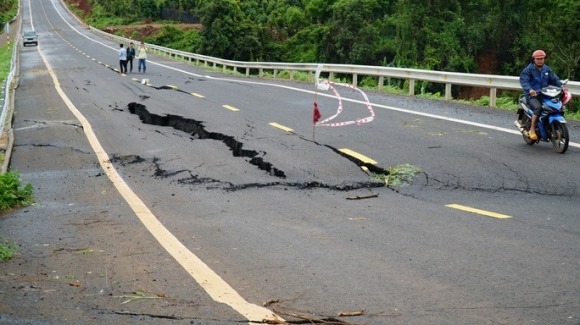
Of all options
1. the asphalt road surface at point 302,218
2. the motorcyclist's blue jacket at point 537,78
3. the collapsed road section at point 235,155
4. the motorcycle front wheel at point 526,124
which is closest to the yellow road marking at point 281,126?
the asphalt road surface at point 302,218

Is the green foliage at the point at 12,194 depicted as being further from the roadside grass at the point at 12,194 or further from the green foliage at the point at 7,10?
the green foliage at the point at 7,10

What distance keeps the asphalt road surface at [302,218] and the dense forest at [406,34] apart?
3516 centimetres

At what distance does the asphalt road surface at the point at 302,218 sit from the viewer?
5.48m

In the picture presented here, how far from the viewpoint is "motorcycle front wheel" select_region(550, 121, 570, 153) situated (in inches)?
468

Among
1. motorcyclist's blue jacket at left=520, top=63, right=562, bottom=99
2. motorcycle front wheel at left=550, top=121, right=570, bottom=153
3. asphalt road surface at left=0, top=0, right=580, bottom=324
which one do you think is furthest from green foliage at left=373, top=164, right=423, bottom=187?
motorcyclist's blue jacket at left=520, top=63, right=562, bottom=99

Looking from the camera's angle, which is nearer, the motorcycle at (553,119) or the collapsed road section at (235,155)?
the collapsed road section at (235,155)

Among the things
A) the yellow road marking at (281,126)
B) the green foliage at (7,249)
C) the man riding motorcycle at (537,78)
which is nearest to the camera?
the green foliage at (7,249)

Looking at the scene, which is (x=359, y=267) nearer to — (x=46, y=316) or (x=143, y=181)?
(x=46, y=316)

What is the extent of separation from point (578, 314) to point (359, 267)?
1921mm

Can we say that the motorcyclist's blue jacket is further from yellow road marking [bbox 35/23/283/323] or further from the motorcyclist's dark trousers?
yellow road marking [bbox 35/23/283/323]

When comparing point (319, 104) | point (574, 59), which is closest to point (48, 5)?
point (574, 59)

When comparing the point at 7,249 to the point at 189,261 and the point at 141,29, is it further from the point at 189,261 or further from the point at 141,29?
the point at 141,29

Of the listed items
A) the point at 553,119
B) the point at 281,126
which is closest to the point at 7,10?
the point at 281,126

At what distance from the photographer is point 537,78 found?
12.7 m
